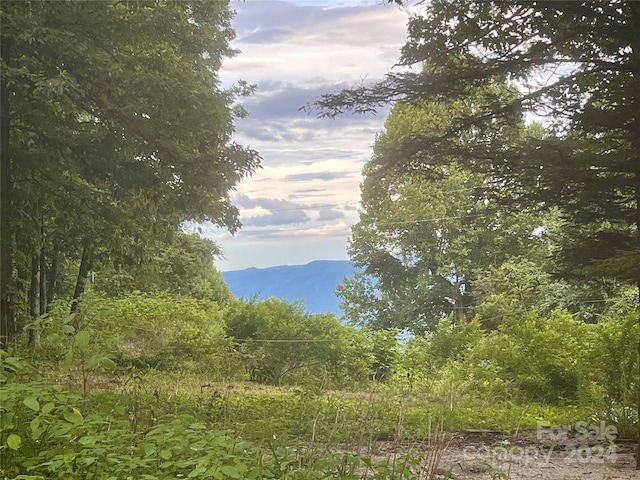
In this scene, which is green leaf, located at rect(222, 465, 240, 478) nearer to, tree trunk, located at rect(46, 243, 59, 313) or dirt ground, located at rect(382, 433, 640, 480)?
dirt ground, located at rect(382, 433, 640, 480)

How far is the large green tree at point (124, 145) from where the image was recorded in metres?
3.38

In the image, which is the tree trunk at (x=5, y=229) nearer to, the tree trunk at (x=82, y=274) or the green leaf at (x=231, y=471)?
the tree trunk at (x=82, y=274)

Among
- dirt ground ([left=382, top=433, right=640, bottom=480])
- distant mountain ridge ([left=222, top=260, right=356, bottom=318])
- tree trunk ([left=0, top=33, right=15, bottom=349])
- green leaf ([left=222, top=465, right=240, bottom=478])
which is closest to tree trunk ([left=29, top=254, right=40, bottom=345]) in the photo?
tree trunk ([left=0, top=33, right=15, bottom=349])

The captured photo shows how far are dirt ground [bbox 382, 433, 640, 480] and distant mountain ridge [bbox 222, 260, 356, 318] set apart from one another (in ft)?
3.43

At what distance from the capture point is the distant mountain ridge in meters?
3.28

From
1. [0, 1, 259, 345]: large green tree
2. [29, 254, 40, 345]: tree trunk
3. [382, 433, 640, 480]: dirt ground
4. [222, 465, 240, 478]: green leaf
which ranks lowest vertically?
[382, 433, 640, 480]: dirt ground

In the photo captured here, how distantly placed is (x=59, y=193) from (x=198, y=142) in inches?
34.4

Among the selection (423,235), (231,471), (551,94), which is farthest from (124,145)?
(231,471)

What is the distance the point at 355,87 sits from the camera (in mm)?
3105

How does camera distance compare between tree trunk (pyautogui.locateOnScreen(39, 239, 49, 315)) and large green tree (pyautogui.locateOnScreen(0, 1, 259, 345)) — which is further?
tree trunk (pyautogui.locateOnScreen(39, 239, 49, 315))

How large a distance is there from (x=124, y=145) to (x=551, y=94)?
2.47 m

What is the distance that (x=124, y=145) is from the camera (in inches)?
139

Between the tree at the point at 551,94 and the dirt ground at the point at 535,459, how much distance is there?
894 millimetres

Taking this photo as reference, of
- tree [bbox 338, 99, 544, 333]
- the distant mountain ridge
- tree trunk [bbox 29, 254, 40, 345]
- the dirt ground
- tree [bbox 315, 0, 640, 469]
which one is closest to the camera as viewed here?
the dirt ground
